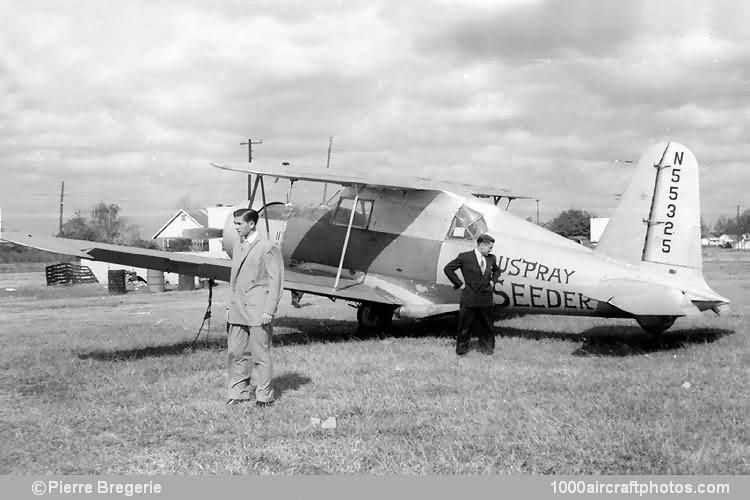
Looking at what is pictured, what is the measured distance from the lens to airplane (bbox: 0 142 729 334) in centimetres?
944

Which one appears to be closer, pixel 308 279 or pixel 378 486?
pixel 378 486

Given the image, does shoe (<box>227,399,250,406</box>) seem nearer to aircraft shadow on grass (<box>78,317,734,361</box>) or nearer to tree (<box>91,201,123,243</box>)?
aircraft shadow on grass (<box>78,317,734,361</box>)

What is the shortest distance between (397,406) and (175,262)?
495 cm

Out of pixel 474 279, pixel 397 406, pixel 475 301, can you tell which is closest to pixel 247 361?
pixel 397 406

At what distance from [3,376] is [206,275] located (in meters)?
3.01

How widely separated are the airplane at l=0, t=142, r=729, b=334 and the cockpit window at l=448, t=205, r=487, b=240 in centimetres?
2

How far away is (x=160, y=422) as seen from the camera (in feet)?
20.5

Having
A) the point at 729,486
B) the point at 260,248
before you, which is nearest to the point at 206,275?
the point at 260,248

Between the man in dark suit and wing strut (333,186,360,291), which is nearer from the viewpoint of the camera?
the man in dark suit

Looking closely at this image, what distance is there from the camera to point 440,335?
1212cm

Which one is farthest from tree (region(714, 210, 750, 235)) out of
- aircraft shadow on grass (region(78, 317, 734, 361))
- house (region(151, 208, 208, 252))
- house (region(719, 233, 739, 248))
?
aircraft shadow on grass (region(78, 317, 734, 361))

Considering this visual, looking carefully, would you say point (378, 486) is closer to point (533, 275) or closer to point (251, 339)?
point (251, 339)

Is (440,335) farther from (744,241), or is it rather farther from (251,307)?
(744,241)

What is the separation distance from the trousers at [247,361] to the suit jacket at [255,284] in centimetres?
12
